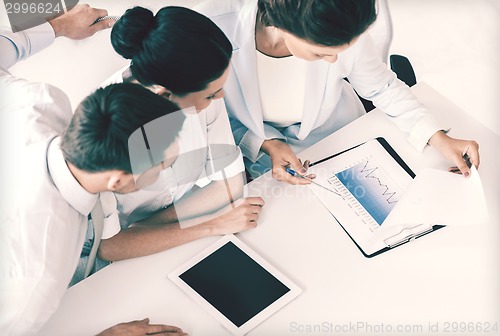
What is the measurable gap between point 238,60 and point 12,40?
662 millimetres

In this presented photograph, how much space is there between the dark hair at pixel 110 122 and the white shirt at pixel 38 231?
0.35ft

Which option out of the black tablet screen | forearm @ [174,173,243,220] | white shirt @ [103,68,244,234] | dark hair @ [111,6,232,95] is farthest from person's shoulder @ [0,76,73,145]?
the black tablet screen

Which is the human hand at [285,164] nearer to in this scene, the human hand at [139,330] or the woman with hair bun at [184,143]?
the woman with hair bun at [184,143]

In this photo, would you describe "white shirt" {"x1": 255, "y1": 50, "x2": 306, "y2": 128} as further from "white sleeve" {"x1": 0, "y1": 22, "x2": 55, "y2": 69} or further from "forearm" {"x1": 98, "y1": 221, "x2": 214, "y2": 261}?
"white sleeve" {"x1": 0, "y1": 22, "x2": 55, "y2": 69}

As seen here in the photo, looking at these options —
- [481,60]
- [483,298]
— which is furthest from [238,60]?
[481,60]

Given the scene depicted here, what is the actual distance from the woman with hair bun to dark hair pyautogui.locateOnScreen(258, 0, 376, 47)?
0.52 feet

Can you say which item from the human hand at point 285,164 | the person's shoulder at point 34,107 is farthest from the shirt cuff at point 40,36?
the human hand at point 285,164

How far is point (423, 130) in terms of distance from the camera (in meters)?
1.73

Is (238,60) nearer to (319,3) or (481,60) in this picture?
(319,3)

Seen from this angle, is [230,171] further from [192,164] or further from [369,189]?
[369,189]

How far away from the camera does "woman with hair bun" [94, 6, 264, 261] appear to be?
1.35 meters
